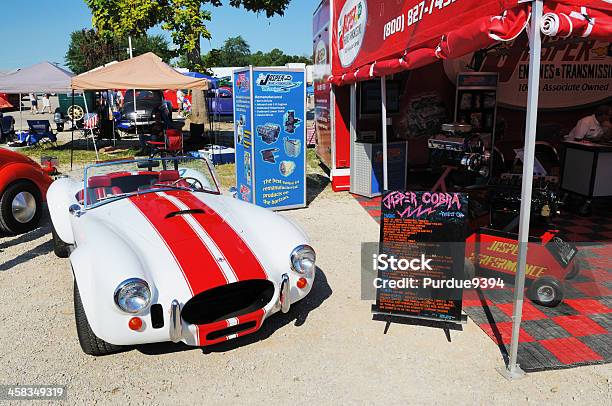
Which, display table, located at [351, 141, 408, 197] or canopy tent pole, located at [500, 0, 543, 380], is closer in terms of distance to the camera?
canopy tent pole, located at [500, 0, 543, 380]

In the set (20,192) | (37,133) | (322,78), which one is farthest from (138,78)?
(37,133)

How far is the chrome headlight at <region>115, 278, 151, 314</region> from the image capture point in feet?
10.3

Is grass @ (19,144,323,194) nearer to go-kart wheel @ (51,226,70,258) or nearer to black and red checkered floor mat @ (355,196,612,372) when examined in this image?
go-kart wheel @ (51,226,70,258)

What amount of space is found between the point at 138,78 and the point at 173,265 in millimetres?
9867

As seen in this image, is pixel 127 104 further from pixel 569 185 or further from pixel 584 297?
pixel 584 297

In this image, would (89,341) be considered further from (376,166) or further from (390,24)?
(376,166)

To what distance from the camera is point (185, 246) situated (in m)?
3.66

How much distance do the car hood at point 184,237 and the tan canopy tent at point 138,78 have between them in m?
8.13

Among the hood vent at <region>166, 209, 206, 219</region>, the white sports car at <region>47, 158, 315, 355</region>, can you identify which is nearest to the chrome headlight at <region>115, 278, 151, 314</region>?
the white sports car at <region>47, 158, 315, 355</region>

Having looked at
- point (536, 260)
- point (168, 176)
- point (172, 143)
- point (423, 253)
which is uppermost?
point (168, 176)

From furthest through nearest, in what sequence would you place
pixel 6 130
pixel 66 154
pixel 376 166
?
pixel 6 130
pixel 66 154
pixel 376 166

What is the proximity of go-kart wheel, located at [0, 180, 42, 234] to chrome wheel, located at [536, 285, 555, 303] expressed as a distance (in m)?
6.82

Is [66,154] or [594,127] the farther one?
[66,154]

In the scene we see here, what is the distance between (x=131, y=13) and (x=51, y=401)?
47.3 feet
